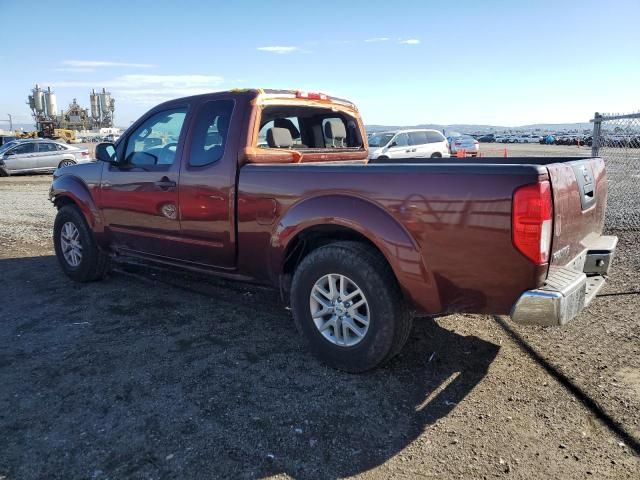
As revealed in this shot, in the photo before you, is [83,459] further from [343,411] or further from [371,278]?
[371,278]

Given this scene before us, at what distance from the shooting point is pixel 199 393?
10.9 ft

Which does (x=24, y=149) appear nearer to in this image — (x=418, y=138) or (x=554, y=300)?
(x=418, y=138)

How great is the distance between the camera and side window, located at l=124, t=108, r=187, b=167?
464 cm

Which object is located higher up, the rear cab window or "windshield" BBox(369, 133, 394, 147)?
"windshield" BBox(369, 133, 394, 147)

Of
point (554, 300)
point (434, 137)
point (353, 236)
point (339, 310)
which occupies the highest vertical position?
point (434, 137)

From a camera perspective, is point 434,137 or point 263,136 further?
point 434,137

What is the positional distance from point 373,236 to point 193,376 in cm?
157

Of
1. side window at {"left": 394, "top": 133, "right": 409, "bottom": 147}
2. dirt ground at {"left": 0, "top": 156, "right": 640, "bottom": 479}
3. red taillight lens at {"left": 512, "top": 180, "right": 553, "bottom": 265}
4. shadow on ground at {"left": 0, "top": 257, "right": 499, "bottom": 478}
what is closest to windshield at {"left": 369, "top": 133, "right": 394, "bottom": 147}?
side window at {"left": 394, "top": 133, "right": 409, "bottom": 147}

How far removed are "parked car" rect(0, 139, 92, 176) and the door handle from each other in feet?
59.0

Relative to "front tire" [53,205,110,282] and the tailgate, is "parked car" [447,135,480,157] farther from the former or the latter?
the tailgate

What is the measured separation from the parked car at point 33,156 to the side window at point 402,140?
40.5ft

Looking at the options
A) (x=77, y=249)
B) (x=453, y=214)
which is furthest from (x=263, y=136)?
(x=77, y=249)

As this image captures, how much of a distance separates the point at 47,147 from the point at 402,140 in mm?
14255

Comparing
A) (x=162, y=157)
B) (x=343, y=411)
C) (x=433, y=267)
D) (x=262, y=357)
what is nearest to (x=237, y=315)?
(x=262, y=357)
